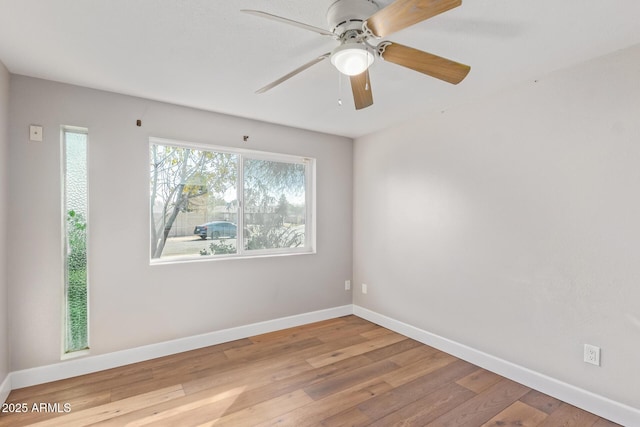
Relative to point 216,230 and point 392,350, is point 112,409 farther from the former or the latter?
point 392,350

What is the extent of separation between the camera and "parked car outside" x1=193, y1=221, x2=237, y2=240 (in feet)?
10.4

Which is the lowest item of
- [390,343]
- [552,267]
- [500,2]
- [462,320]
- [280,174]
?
[390,343]

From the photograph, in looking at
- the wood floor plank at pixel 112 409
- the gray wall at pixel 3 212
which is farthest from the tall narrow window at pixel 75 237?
the wood floor plank at pixel 112 409

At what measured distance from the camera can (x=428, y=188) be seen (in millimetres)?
3164

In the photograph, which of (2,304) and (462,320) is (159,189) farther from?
(462,320)

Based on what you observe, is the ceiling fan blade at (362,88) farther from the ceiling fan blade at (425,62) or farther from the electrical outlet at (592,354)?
the electrical outlet at (592,354)

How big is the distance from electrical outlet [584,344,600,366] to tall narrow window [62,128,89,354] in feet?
12.1

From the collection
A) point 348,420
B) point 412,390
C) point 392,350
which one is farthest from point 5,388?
point 392,350

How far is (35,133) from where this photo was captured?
237cm

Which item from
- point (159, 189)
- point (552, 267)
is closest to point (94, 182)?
point (159, 189)

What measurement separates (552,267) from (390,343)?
62.9 inches

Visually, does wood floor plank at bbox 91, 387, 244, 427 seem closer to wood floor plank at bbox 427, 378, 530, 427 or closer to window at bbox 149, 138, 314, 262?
window at bbox 149, 138, 314, 262

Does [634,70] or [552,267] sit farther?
[552,267]

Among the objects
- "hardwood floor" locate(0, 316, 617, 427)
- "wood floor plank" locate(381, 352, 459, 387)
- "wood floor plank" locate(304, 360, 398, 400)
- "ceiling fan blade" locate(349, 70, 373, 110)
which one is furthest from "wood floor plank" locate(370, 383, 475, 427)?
"ceiling fan blade" locate(349, 70, 373, 110)
